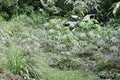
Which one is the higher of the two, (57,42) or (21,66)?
(21,66)

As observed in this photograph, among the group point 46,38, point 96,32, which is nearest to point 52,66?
point 46,38

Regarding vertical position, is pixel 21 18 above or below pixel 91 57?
above

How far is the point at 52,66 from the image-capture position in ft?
24.0

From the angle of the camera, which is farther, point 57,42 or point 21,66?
point 57,42

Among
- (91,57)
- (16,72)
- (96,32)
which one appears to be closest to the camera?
(16,72)

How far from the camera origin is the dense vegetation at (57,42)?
6.18m

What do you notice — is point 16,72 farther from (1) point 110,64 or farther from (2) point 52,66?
(1) point 110,64

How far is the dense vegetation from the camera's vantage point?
6.18 metres

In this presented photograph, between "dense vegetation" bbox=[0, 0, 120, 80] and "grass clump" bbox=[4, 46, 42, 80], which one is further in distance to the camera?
"dense vegetation" bbox=[0, 0, 120, 80]

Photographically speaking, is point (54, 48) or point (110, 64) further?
point (54, 48)

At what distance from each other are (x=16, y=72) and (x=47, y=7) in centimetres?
671

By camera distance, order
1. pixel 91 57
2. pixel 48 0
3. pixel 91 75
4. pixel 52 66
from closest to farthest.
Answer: pixel 91 75 < pixel 52 66 < pixel 91 57 < pixel 48 0

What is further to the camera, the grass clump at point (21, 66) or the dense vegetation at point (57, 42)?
the dense vegetation at point (57, 42)

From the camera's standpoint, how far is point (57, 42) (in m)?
9.09
